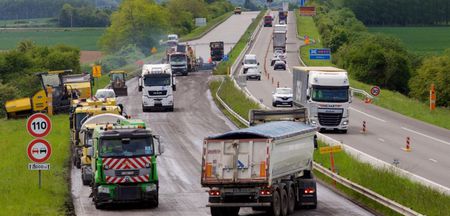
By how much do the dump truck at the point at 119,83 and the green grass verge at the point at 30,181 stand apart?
29.6m

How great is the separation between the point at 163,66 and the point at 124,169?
4255 centimetres

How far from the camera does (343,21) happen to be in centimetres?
19338

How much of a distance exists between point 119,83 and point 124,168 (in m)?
57.7

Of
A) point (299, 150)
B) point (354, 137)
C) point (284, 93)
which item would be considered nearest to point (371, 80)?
point (284, 93)

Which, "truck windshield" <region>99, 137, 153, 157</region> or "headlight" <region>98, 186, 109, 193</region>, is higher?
"truck windshield" <region>99, 137, 153, 157</region>

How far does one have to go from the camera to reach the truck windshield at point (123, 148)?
3033 centimetres

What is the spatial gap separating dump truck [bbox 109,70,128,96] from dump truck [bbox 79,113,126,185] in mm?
45138

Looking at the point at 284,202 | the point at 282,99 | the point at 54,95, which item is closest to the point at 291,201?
the point at 284,202

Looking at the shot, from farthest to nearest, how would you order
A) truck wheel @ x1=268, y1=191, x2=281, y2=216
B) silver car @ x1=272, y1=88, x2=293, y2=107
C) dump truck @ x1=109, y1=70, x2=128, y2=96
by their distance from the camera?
1. dump truck @ x1=109, y1=70, x2=128, y2=96
2. silver car @ x1=272, y1=88, x2=293, y2=107
3. truck wheel @ x1=268, y1=191, x2=281, y2=216

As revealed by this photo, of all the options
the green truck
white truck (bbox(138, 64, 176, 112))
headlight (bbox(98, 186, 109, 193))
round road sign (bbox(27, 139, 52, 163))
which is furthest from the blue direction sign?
headlight (bbox(98, 186, 109, 193))

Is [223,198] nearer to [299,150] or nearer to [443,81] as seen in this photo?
[299,150]

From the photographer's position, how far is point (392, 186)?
103 feet

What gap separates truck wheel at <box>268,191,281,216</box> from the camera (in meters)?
27.1

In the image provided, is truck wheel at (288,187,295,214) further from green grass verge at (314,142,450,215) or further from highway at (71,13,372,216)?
green grass verge at (314,142,450,215)
